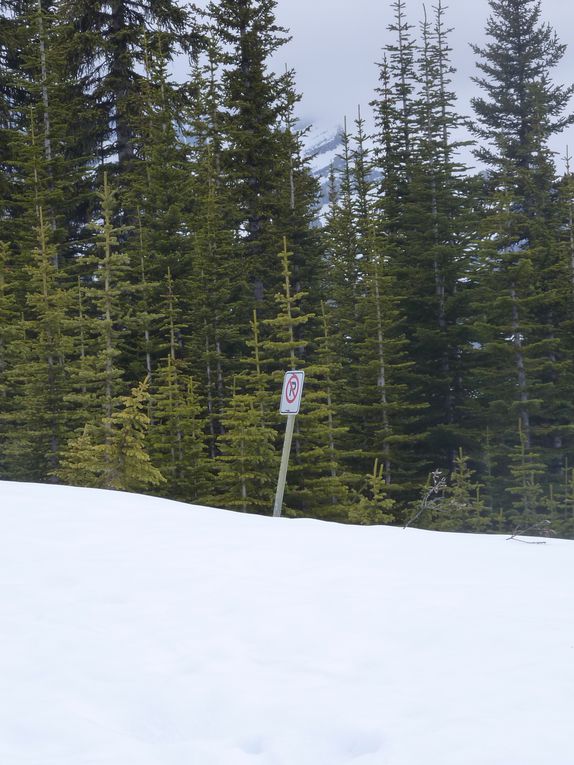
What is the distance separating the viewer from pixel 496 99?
111 feet

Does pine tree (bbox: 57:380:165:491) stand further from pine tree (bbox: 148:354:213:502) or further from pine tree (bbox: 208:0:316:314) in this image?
pine tree (bbox: 208:0:316:314)

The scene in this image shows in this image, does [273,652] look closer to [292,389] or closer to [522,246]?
[292,389]

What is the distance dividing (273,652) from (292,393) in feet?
20.5

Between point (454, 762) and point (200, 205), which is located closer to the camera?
point (454, 762)

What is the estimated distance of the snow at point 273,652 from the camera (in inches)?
124

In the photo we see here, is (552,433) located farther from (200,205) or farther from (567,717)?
(567,717)

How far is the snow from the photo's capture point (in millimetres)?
3148

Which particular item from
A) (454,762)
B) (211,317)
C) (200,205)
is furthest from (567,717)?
(200,205)

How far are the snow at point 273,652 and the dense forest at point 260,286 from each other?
10.2 metres

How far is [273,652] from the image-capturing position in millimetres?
4160

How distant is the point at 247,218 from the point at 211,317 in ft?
16.1

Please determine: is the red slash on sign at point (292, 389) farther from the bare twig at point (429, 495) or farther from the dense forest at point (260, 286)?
the dense forest at point (260, 286)

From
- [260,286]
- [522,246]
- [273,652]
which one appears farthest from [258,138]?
[273,652]

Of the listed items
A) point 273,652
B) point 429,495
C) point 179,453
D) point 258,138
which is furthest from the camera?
point 258,138
